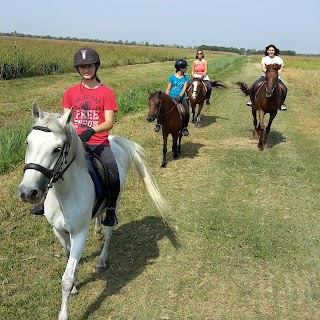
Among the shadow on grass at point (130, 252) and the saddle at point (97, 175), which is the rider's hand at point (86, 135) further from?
the shadow on grass at point (130, 252)

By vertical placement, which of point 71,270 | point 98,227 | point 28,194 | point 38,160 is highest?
point 38,160

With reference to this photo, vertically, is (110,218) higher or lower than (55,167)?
lower

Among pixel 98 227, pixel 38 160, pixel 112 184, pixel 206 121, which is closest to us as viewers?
pixel 38 160

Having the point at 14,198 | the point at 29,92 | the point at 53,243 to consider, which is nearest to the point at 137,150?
the point at 53,243

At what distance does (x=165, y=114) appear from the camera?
314 inches

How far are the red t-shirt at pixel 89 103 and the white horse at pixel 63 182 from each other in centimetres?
57

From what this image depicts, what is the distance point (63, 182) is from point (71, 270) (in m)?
0.77

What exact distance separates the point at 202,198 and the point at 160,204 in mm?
1888

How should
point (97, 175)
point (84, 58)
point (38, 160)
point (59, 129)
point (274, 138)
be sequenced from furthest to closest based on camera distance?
point (274, 138)
point (97, 175)
point (84, 58)
point (59, 129)
point (38, 160)

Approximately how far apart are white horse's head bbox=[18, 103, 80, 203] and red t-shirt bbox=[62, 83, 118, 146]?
2.90 feet

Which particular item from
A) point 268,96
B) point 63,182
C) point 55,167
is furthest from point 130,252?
point 268,96

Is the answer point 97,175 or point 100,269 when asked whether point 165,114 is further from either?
point 97,175

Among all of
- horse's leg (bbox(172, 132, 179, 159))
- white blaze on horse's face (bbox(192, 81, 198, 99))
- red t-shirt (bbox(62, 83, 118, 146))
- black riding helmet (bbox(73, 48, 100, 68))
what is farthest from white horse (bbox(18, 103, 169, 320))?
white blaze on horse's face (bbox(192, 81, 198, 99))

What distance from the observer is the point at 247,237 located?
5062 mm
